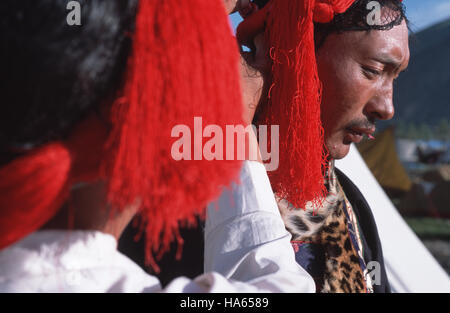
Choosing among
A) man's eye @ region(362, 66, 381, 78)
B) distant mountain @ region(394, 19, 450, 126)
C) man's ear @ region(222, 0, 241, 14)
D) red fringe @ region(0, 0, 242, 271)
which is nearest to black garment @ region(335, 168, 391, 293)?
man's eye @ region(362, 66, 381, 78)

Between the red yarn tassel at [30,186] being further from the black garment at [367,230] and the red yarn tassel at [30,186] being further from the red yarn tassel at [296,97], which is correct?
the black garment at [367,230]

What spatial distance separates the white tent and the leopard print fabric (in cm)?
93

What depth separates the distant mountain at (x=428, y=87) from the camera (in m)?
27.1

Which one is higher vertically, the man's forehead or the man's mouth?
the man's forehead

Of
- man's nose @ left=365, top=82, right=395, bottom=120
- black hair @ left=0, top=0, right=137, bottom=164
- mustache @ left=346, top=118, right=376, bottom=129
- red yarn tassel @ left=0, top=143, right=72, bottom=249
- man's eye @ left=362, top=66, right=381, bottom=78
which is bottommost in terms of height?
red yarn tassel @ left=0, top=143, right=72, bottom=249

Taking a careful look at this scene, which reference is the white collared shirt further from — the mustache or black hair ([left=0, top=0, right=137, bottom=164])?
the mustache

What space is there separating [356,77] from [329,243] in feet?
1.40

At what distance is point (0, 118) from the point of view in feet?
1.45

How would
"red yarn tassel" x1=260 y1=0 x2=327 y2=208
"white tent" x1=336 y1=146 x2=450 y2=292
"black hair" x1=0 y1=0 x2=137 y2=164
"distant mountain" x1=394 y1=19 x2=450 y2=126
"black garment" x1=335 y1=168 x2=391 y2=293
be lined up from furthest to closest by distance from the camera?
"distant mountain" x1=394 y1=19 x2=450 y2=126, "white tent" x1=336 y1=146 x2=450 y2=292, "black garment" x1=335 y1=168 x2=391 y2=293, "red yarn tassel" x1=260 y1=0 x2=327 y2=208, "black hair" x1=0 y1=0 x2=137 y2=164

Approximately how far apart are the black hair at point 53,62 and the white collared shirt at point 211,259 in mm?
128

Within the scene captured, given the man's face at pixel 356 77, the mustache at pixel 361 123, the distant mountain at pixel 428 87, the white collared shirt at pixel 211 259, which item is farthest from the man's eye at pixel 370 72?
the distant mountain at pixel 428 87

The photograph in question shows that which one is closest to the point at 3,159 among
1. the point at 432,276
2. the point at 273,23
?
the point at 273,23

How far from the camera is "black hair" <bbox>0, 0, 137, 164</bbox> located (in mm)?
424
